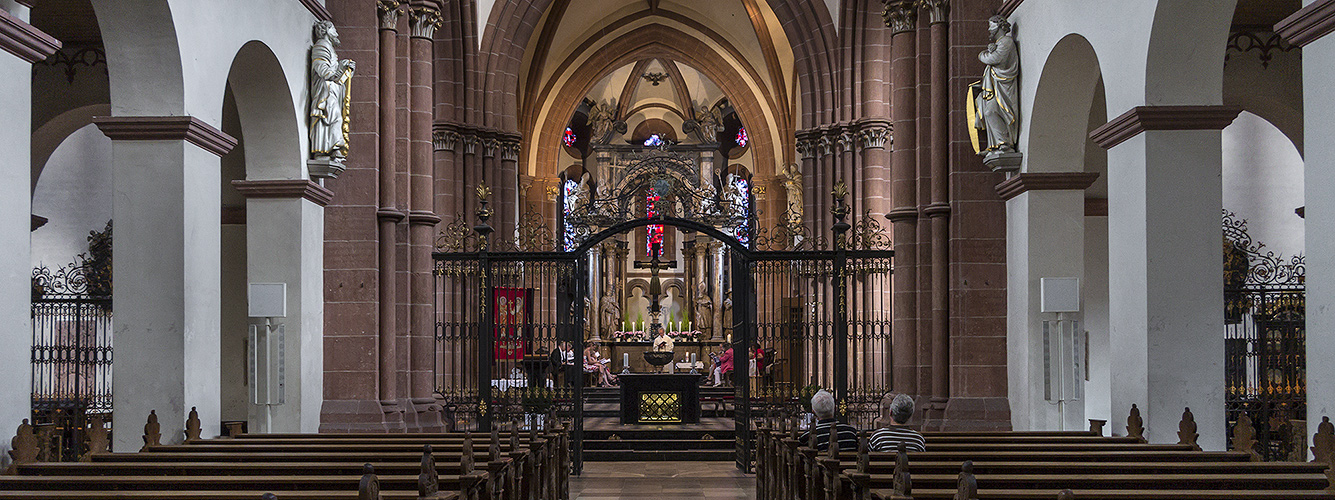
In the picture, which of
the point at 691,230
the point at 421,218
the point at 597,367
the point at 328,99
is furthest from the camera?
the point at 597,367

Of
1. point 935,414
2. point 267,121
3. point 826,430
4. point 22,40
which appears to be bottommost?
point 935,414

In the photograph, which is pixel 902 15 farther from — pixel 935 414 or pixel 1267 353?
pixel 1267 353

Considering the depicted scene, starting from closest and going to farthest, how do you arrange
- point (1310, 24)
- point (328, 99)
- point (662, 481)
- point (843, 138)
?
point (1310, 24) < point (328, 99) < point (662, 481) < point (843, 138)

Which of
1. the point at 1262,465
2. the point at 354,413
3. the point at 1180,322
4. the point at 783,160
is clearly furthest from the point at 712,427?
the point at 783,160

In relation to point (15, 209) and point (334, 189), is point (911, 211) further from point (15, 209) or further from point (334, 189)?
point (15, 209)

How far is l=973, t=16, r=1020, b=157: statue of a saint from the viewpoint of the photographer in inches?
418

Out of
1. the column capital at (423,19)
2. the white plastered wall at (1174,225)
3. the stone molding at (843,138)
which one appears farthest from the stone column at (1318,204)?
the stone molding at (843,138)

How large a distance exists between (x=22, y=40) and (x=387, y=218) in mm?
6214

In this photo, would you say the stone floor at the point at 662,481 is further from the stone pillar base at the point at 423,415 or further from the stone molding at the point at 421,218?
the stone molding at the point at 421,218

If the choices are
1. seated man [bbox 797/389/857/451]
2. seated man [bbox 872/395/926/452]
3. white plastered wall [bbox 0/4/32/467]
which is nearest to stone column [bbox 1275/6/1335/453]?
seated man [bbox 872/395/926/452]

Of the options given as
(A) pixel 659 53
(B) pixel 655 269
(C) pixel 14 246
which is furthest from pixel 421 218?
(B) pixel 655 269

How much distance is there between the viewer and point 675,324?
108 ft

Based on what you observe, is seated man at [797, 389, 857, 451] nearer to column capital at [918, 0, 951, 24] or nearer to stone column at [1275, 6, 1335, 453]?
stone column at [1275, 6, 1335, 453]

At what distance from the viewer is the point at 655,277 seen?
3192cm
